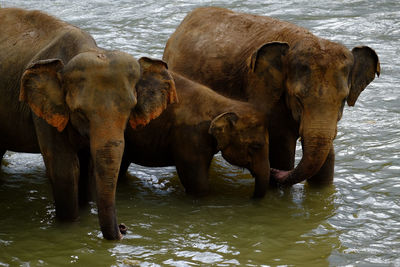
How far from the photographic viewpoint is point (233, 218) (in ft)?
22.1

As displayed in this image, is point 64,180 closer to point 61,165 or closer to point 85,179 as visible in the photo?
point 61,165

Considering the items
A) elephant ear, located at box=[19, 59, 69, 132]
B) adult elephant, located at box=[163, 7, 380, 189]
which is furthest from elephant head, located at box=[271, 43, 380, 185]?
elephant ear, located at box=[19, 59, 69, 132]

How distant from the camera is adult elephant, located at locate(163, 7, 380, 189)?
21.5ft

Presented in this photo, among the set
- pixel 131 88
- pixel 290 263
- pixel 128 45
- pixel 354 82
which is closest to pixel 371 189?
pixel 354 82

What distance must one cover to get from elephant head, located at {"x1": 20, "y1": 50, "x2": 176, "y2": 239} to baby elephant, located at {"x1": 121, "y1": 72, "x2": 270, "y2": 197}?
1.03m

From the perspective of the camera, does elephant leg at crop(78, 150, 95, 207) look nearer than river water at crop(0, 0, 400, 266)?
No

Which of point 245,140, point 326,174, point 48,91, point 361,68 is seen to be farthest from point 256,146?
point 48,91

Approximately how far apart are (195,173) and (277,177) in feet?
2.38

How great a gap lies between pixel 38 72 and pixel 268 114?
6.80 feet

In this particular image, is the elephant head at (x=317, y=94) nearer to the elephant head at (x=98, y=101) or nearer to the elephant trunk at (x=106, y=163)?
the elephant head at (x=98, y=101)

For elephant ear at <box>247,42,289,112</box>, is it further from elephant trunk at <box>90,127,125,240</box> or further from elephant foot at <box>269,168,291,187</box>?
elephant trunk at <box>90,127,125,240</box>

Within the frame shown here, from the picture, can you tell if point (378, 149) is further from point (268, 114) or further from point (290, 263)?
point (290, 263)

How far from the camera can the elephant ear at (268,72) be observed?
6.88 meters

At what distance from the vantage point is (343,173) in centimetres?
784
